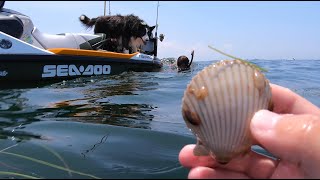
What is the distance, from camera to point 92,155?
2662mm

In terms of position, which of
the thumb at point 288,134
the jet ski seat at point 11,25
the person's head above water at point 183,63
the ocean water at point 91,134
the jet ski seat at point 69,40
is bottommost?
the person's head above water at point 183,63

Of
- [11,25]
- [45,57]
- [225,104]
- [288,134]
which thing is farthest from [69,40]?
[288,134]

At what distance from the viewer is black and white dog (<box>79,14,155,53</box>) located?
11.5 meters

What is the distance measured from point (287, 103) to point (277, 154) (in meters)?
0.50

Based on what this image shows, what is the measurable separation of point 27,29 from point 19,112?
442 cm

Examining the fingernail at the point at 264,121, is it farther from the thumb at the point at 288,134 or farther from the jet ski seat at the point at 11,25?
the jet ski seat at the point at 11,25

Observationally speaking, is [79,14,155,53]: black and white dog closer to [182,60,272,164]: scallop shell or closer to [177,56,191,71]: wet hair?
[177,56,191,71]: wet hair

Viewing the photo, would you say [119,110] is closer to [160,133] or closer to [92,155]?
[160,133]

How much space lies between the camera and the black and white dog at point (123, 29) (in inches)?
454

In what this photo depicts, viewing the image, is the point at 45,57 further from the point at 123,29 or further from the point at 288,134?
the point at 288,134

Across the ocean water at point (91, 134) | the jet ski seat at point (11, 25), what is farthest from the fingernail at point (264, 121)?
the jet ski seat at point (11, 25)

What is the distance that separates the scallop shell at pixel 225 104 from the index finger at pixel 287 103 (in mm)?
392

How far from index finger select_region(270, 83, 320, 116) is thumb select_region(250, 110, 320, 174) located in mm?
402

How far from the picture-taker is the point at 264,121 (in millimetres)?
1467
